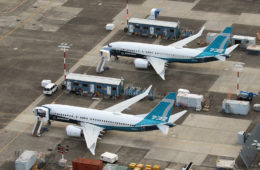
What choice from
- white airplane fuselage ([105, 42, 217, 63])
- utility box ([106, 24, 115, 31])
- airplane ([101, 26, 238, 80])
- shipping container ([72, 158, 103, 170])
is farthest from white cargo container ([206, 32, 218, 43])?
shipping container ([72, 158, 103, 170])

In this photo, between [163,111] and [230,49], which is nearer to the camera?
[163,111]

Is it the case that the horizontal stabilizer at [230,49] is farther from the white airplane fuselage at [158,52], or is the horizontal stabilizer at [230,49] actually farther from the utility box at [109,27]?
the utility box at [109,27]

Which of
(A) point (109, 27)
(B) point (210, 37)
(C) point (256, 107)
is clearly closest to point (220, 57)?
(B) point (210, 37)

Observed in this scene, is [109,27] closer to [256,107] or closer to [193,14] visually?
[193,14]

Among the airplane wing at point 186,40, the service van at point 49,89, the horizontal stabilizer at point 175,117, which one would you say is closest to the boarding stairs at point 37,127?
the service van at point 49,89

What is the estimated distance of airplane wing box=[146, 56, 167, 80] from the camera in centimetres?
15250

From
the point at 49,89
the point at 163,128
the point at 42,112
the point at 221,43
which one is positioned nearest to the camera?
the point at 163,128

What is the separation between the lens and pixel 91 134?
12888 cm

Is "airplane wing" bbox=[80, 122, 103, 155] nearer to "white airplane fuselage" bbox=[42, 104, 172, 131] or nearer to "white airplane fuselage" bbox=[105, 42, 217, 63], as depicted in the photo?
"white airplane fuselage" bbox=[42, 104, 172, 131]

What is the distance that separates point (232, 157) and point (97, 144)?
2284cm

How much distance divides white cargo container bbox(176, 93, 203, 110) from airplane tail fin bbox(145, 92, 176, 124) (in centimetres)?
1525

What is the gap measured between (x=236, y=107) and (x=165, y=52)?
24.3 meters

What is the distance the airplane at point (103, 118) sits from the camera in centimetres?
12606

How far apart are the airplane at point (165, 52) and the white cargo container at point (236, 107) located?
16569mm
